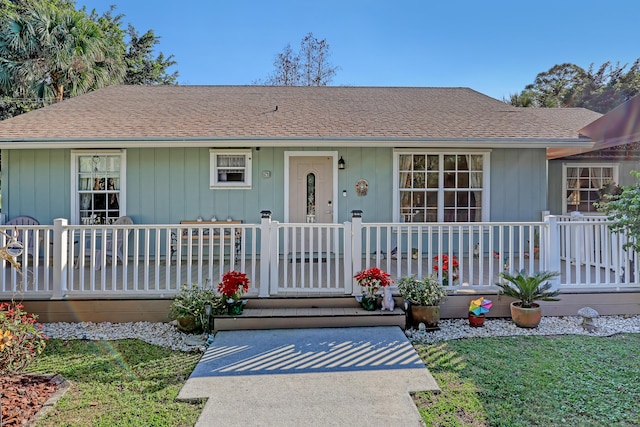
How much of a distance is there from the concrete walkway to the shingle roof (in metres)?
3.97

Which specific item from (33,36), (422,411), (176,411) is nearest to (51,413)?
(176,411)

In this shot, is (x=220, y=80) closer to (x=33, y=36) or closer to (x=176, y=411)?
(x=33, y=36)

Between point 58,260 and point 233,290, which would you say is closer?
point 233,290

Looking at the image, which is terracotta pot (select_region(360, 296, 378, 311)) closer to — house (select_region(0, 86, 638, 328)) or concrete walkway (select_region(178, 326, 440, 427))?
concrete walkway (select_region(178, 326, 440, 427))

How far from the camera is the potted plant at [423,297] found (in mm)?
4664

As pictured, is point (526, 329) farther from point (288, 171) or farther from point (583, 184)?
point (583, 184)

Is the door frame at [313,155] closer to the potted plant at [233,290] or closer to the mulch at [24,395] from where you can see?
the potted plant at [233,290]

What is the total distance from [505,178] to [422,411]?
6.20m

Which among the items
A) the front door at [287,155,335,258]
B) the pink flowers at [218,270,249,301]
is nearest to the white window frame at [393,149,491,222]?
the front door at [287,155,335,258]

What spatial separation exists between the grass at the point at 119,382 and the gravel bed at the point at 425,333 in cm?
23

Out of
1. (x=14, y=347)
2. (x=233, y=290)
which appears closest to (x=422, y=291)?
(x=233, y=290)

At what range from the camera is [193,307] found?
4.57 metres

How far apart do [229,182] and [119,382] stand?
4.78 m

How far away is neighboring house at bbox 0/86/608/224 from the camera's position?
734 centimetres
